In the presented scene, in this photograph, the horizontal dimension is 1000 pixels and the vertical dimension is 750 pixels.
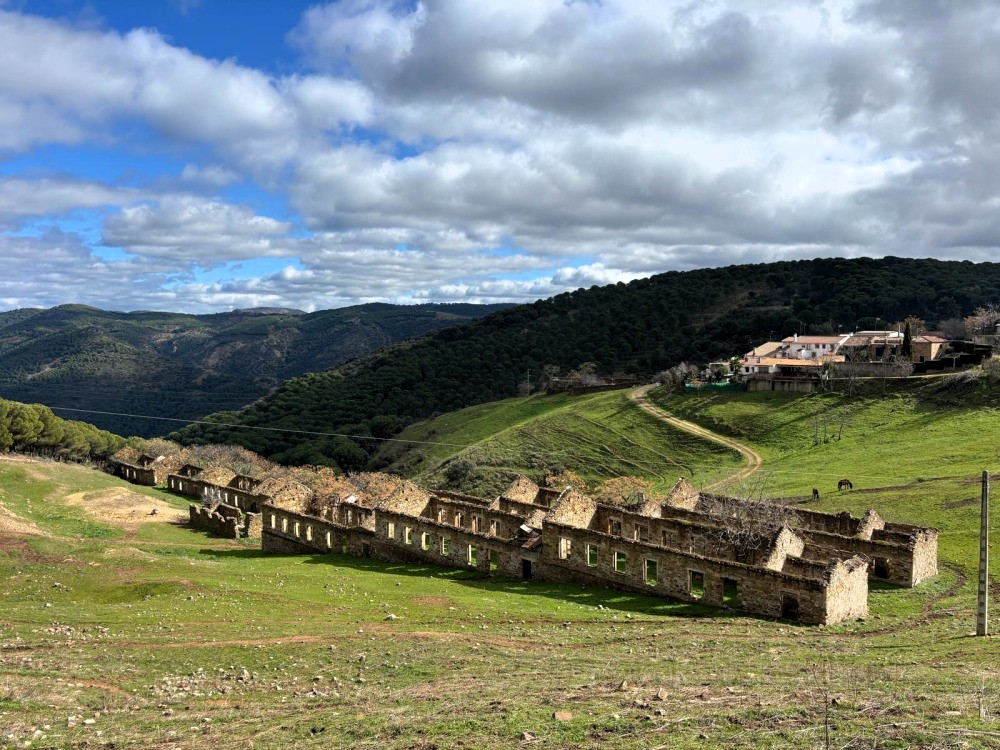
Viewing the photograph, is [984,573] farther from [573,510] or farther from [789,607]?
[573,510]

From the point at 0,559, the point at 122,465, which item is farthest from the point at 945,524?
the point at 122,465

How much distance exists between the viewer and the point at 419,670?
20.2 metres

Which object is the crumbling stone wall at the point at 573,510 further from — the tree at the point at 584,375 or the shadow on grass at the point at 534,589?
the tree at the point at 584,375

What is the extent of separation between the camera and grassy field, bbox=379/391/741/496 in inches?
2963

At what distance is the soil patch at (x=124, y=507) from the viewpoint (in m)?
54.9

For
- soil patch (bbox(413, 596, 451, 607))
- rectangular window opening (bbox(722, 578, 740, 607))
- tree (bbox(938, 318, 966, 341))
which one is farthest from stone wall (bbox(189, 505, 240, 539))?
tree (bbox(938, 318, 966, 341))

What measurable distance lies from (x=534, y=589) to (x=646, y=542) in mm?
5842

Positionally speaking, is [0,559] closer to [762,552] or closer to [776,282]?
[762,552]

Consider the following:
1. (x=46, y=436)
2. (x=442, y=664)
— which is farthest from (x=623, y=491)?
(x=46, y=436)

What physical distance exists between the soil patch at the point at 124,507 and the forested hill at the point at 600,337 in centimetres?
4706

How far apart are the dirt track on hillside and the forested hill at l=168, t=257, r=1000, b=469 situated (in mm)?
38910

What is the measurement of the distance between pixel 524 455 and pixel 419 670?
65.9 m

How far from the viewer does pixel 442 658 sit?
70.6ft

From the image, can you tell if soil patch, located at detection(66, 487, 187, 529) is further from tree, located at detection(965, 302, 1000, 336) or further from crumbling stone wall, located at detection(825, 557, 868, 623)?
tree, located at detection(965, 302, 1000, 336)
